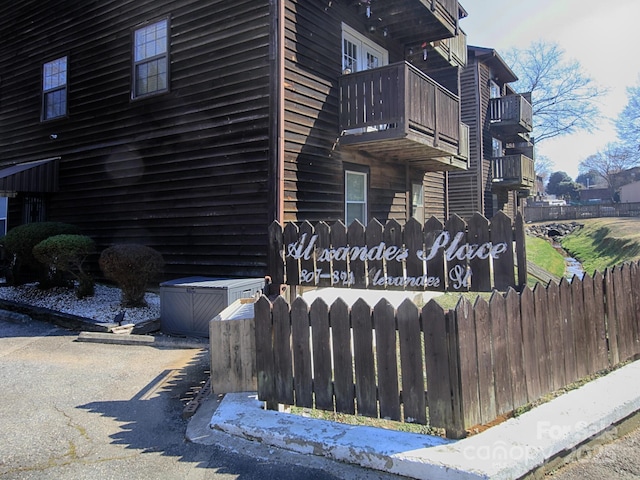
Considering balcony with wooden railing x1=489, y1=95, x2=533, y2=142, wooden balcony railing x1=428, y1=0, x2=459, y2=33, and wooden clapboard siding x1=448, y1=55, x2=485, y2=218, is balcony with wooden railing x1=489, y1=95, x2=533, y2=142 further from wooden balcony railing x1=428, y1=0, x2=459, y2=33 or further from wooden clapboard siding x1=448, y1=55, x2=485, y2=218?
wooden balcony railing x1=428, y1=0, x2=459, y2=33

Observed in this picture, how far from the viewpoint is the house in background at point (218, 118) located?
323 inches

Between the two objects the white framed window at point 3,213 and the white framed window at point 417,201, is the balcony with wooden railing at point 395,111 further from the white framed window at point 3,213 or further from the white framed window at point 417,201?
the white framed window at point 3,213

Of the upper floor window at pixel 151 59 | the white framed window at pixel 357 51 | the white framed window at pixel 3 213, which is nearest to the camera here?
the upper floor window at pixel 151 59

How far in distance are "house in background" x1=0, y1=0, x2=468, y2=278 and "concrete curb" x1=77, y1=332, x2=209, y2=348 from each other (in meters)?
1.83

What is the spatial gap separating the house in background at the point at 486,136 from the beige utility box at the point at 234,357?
18.7 meters

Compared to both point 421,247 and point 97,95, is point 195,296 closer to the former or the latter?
point 421,247

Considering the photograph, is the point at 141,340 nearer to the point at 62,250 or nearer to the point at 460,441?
the point at 62,250

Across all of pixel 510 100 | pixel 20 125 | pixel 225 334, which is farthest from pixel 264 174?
pixel 510 100

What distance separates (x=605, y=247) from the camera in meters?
22.8

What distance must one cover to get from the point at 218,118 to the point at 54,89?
6.08 meters

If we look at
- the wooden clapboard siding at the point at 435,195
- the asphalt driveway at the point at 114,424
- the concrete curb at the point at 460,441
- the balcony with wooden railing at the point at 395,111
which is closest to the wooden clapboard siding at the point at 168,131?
the balcony with wooden railing at the point at 395,111

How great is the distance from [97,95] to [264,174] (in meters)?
5.58

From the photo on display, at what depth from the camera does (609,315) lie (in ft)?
15.5

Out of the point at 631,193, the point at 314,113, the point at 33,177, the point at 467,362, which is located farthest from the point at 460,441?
the point at 631,193
